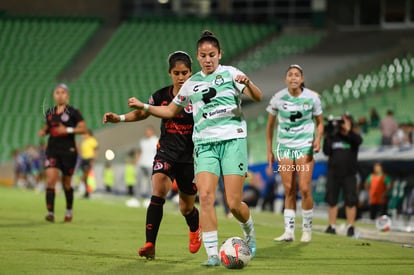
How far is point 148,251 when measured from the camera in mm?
10898

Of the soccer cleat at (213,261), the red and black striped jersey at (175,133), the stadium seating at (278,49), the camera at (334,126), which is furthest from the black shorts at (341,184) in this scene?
the stadium seating at (278,49)

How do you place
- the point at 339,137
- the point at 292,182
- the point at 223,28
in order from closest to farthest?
the point at 292,182 → the point at 339,137 → the point at 223,28

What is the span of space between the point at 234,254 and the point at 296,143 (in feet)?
14.6

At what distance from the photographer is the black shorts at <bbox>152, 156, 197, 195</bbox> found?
1132 cm

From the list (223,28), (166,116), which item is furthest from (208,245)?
(223,28)

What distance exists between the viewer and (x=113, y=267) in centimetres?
1023

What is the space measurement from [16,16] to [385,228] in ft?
131

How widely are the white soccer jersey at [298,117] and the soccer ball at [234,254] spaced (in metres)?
4.29

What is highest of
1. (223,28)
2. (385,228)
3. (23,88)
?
(223,28)

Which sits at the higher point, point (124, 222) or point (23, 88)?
point (23, 88)

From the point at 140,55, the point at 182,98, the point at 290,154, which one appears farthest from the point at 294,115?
the point at 140,55

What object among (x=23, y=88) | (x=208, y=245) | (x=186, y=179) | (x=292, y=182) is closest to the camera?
(x=208, y=245)

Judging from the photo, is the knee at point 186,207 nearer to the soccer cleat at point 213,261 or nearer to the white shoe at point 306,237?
the soccer cleat at point 213,261

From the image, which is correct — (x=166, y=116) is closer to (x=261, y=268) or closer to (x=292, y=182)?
(x=261, y=268)
